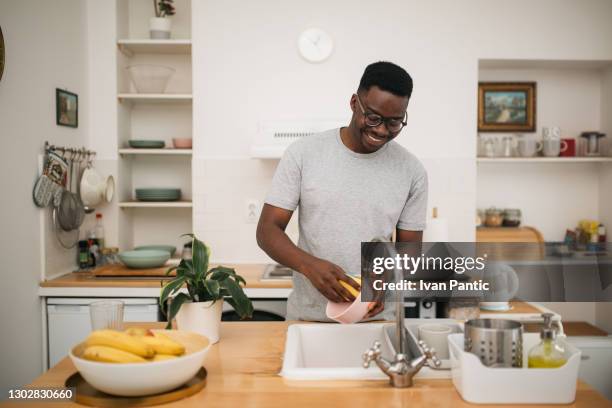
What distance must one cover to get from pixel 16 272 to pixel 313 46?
6.61 ft

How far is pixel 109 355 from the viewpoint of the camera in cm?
118

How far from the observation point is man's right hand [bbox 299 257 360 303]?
4.82ft

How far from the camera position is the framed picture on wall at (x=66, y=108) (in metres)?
3.04

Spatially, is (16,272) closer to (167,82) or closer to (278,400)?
(167,82)

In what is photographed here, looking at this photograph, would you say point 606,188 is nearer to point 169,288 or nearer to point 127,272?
point 127,272

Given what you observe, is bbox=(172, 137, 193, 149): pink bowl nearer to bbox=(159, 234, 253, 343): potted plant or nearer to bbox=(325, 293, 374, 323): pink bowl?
bbox=(159, 234, 253, 343): potted plant

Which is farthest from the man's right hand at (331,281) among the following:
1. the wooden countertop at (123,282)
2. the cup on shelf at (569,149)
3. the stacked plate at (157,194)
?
the cup on shelf at (569,149)

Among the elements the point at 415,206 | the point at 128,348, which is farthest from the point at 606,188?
the point at 128,348

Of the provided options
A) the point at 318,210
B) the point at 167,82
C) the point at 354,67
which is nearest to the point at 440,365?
the point at 318,210

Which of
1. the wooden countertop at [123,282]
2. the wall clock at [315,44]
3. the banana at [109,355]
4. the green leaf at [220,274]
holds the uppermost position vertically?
the wall clock at [315,44]

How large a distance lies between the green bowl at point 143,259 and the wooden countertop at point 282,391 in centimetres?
167

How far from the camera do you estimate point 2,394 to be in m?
2.54

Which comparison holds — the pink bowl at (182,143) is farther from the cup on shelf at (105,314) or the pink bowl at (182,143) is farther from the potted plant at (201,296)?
the cup on shelf at (105,314)

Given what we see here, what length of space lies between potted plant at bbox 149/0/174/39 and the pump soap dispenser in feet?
9.66
